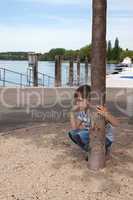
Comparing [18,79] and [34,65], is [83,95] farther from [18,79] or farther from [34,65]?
[18,79]

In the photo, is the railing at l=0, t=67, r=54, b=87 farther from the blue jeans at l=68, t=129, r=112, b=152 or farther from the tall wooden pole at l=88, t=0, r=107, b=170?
the tall wooden pole at l=88, t=0, r=107, b=170

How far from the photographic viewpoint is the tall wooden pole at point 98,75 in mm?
6039

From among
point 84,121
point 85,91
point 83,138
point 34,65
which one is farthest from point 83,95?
point 34,65

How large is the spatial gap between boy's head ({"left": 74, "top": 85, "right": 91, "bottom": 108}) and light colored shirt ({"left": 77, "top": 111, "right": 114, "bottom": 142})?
167mm

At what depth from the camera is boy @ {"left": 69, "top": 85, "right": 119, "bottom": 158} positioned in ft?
20.9

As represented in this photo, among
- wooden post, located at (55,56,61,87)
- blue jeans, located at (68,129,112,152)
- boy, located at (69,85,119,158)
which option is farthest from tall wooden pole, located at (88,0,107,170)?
wooden post, located at (55,56,61,87)

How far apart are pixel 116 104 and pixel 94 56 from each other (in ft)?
30.8

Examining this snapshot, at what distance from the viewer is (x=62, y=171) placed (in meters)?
6.01

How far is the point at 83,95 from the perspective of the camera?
650 centimetres

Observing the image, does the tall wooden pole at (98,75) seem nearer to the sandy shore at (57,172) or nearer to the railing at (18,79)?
the sandy shore at (57,172)

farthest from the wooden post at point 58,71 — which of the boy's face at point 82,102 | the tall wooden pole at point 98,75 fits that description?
the tall wooden pole at point 98,75

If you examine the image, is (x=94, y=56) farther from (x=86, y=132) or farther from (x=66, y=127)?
(x=66, y=127)

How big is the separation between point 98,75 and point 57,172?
4.65 ft

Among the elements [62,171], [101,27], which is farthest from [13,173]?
[101,27]
